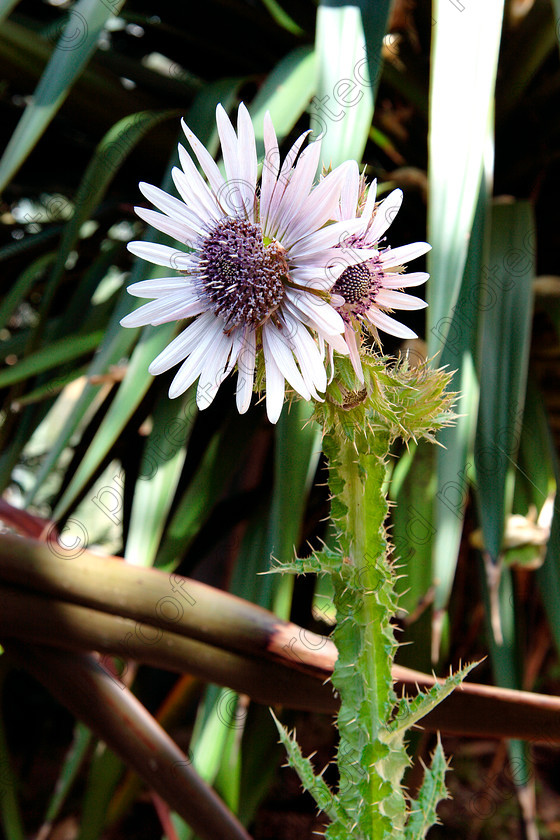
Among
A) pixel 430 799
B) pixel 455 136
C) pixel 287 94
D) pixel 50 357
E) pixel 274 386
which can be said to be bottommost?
pixel 430 799

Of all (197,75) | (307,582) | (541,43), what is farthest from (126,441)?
(541,43)

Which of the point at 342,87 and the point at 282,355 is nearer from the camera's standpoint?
the point at 282,355

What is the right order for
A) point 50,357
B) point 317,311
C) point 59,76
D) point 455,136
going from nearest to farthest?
point 317,311 → point 455,136 → point 59,76 → point 50,357

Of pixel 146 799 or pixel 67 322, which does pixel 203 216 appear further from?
pixel 146 799

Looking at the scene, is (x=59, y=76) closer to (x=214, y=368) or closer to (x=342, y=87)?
(x=342, y=87)

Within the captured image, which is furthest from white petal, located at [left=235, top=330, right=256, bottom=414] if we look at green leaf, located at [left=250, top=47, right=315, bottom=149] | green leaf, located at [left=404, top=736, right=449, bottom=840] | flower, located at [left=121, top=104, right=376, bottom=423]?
green leaf, located at [left=250, top=47, right=315, bottom=149]

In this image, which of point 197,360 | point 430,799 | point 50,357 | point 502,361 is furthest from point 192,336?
point 50,357

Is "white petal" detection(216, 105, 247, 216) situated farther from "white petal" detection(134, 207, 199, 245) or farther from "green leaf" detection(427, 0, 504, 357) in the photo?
"green leaf" detection(427, 0, 504, 357)
